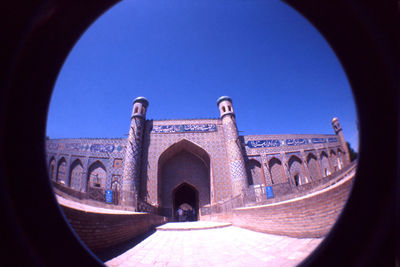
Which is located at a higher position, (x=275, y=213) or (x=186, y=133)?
(x=186, y=133)

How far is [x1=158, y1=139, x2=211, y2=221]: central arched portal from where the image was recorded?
37.9 ft

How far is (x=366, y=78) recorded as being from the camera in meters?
0.73

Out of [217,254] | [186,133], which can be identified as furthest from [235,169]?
[217,254]

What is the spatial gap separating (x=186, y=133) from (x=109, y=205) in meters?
7.25

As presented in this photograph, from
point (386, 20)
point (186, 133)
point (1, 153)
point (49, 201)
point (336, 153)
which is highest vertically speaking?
point (186, 133)

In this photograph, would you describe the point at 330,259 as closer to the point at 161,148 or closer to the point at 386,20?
the point at 386,20

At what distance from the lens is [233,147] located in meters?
11.0

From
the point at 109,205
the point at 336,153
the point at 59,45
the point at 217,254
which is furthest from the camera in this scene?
the point at 336,153

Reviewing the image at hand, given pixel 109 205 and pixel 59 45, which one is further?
pixel 109 205

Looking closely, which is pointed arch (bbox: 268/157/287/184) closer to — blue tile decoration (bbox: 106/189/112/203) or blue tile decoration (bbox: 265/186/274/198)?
blue tile decoration (bbox: 265/186/274/198)

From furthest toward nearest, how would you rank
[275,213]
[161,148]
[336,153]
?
[336,153]
[161,148]
[275,213]

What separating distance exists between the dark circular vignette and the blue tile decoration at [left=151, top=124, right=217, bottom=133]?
11.3m

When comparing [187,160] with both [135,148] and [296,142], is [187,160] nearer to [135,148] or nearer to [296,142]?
[135,148]

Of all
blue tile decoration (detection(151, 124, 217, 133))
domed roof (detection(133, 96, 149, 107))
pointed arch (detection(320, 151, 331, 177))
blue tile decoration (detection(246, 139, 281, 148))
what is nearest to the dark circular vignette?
blue tile decoration (detection(151, 124, 217, 133))
